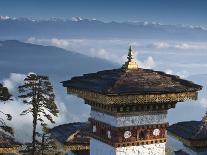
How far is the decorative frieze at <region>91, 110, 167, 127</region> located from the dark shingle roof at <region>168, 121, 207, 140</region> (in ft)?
23.6

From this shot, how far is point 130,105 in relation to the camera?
16.1 metres

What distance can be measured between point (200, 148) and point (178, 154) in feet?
5.28

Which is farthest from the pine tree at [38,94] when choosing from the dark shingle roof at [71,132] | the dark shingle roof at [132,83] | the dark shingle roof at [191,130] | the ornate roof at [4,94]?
the dark shingle roof at [132,83]

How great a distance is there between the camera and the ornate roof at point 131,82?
52.3 feet

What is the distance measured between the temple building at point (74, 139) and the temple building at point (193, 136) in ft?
12.7

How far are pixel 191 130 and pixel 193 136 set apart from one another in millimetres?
641

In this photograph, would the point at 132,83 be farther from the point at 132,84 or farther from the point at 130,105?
the point at 130,105

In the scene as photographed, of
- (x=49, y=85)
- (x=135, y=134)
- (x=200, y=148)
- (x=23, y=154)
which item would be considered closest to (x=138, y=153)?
(x=135, y=134)

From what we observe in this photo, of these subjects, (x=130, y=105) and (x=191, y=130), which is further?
(x=191, y=130)

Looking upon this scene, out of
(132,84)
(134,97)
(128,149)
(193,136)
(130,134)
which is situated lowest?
(193,136)

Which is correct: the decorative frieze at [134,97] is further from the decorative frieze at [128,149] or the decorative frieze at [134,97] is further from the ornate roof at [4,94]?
the ornate roof at [4,94]

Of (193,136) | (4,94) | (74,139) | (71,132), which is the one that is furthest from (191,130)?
(4,94)

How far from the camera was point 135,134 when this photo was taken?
16375mm

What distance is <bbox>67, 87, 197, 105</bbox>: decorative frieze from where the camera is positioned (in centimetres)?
1559
